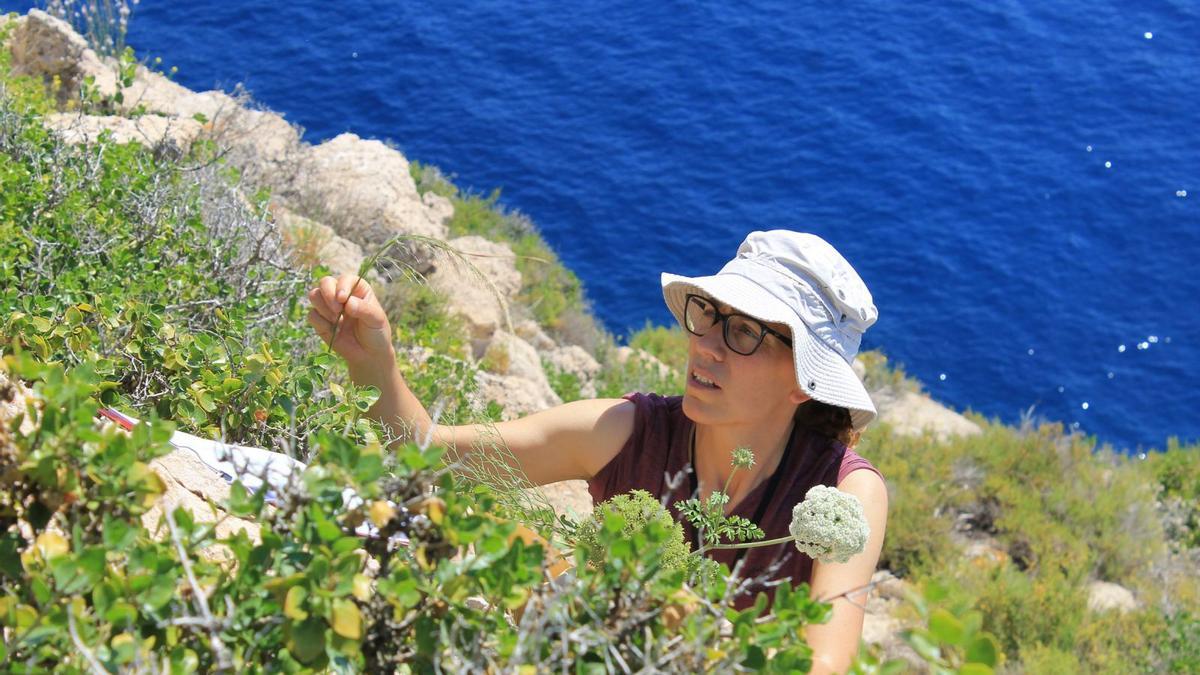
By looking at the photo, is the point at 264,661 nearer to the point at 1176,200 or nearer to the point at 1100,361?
the point at 1100,361

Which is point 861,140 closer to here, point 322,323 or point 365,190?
point 365,190

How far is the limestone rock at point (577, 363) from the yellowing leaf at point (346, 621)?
6.66 metres

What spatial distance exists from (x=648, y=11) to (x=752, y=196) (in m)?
5.23

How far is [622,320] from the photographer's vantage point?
13.5m

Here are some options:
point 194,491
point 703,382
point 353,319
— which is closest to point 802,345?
point 703,382

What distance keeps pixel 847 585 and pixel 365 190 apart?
238 inches

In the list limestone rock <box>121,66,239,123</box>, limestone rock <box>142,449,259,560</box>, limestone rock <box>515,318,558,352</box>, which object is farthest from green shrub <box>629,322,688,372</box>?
limestone rock <box>142,449,259,560</box>

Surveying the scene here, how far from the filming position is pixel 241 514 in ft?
4.31

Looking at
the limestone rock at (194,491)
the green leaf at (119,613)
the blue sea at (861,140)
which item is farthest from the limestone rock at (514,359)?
the blue sea at (861,140)

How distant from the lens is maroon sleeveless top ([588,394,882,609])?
108 inches

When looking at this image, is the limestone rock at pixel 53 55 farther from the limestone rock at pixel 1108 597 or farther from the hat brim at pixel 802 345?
the limestone rock at pixel 1108 597

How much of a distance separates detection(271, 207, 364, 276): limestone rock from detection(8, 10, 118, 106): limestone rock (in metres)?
1.81

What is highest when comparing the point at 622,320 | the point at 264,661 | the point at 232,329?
the point at 264,661

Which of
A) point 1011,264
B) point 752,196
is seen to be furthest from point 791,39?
point 1011,264
